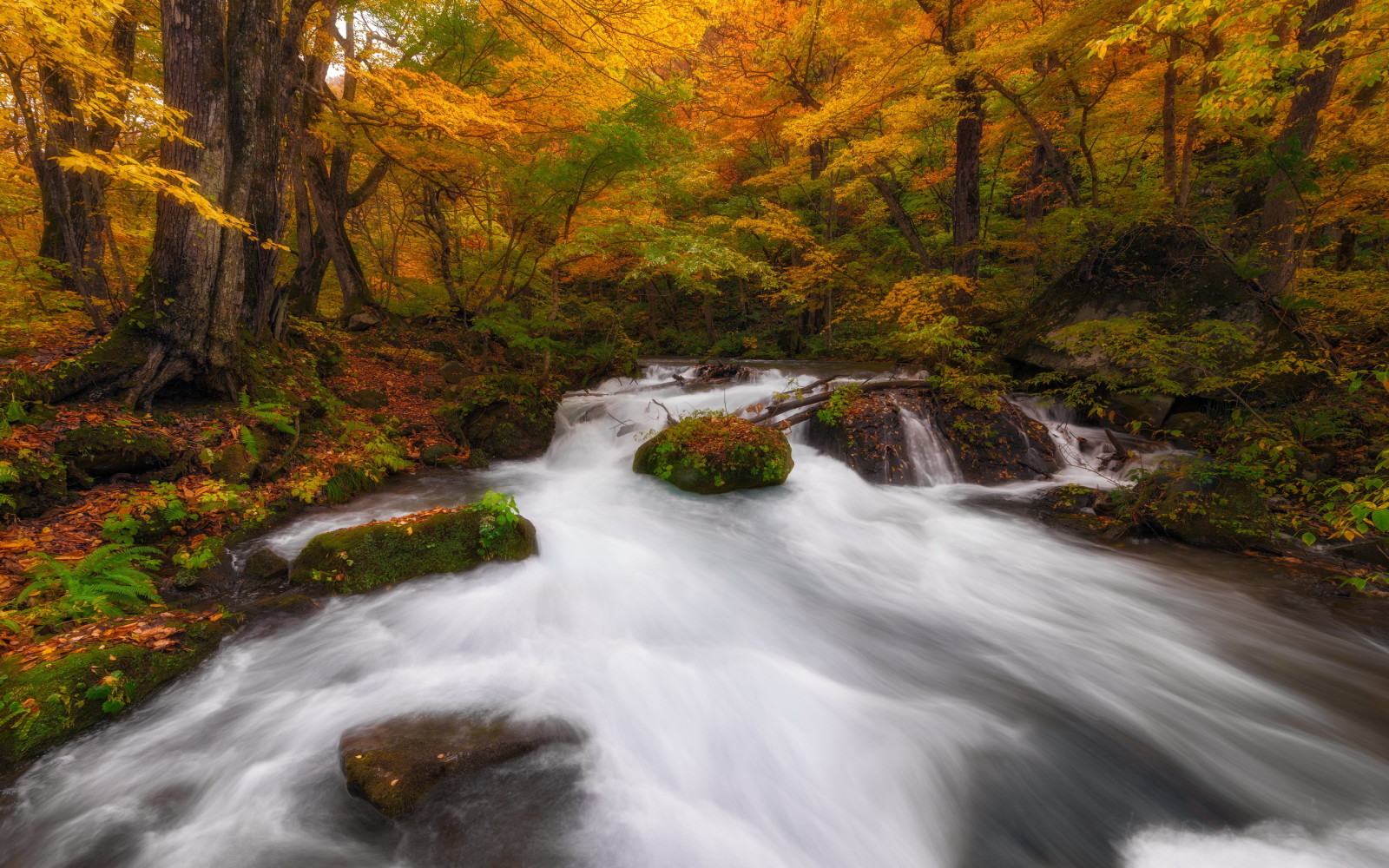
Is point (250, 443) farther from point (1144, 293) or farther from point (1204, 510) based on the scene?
point (1144, 293)

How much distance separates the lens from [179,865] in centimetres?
222

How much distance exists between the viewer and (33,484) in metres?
4.24

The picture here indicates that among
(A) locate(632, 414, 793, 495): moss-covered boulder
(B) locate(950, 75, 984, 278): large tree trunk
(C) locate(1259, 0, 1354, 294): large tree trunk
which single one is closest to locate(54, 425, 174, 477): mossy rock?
(A) locate(632, 414, 793, 495): moss-covered boulder

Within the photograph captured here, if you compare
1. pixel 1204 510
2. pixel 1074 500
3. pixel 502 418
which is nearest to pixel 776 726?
pixel 1204 510

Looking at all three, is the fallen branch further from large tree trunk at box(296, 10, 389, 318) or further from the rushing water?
large tree trunk at box(296, 10, 389, 318)

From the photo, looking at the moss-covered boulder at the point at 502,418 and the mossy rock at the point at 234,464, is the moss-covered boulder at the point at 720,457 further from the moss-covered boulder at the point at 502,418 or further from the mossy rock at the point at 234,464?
the mossy rock at the point at 234,464

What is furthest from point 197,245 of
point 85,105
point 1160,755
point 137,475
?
point 1160,755

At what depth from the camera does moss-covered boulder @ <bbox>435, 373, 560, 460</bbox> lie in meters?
8.87

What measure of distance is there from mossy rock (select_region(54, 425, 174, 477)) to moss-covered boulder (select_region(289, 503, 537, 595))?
1.88m

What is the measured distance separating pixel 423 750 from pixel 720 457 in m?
5.21

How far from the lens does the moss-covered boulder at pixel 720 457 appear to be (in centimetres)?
744

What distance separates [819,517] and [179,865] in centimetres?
624

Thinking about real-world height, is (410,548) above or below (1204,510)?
below

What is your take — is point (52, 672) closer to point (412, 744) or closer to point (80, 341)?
point (412, 744)
